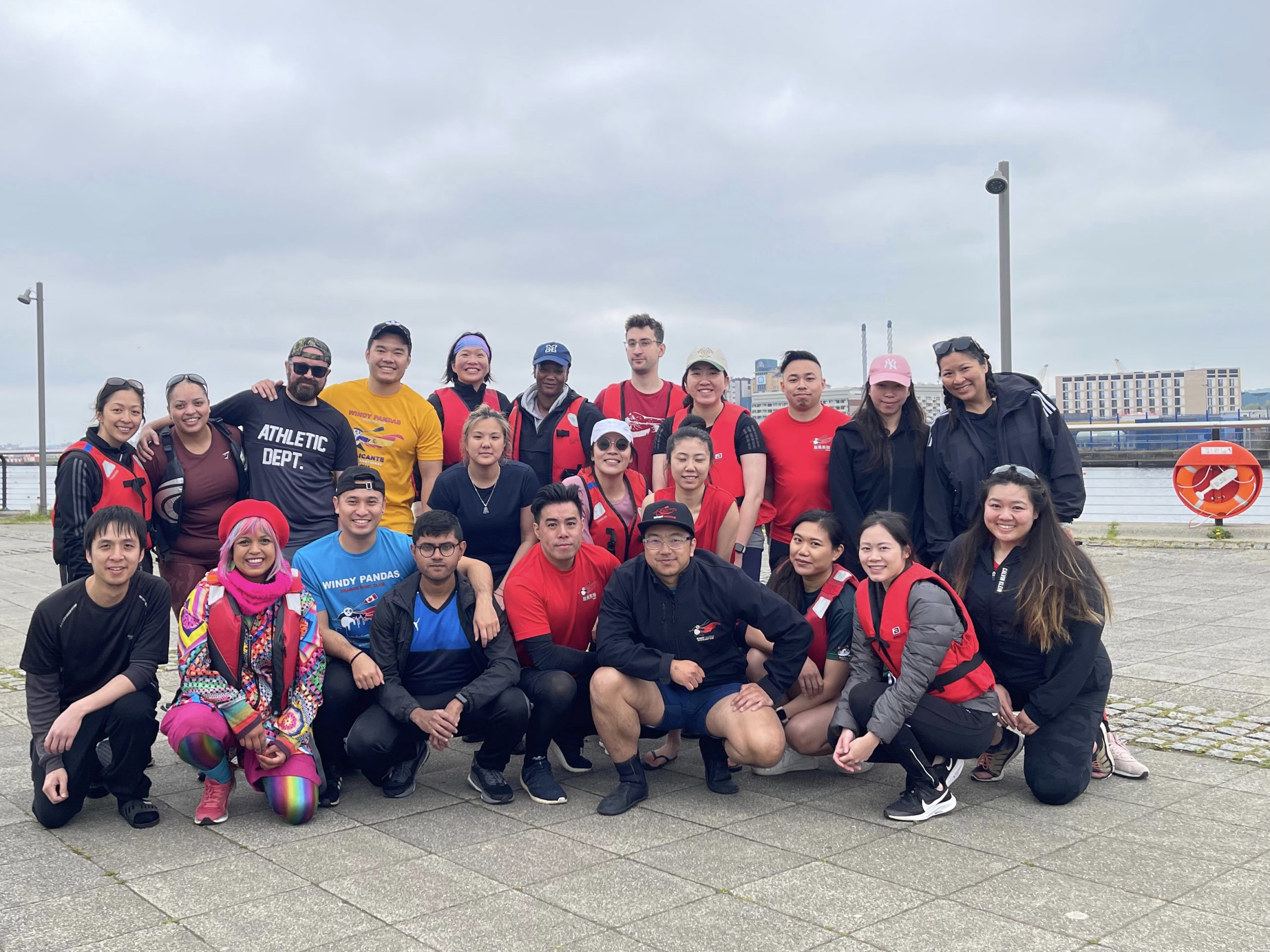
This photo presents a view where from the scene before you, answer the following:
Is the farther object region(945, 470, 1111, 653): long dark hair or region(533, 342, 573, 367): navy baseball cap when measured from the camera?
region(533, 342, 573, 367): navy baseball cap

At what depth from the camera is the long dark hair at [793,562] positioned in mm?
5047

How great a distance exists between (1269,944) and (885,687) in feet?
5.60

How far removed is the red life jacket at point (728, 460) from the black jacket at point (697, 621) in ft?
3.20

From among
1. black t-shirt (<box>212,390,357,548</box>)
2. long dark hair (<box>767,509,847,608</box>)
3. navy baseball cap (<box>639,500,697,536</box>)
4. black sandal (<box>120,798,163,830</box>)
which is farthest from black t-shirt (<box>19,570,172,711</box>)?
long dark hair (<box>767,509,847,608</box>)

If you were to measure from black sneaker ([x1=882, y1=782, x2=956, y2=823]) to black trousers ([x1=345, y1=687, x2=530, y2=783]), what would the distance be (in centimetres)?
165

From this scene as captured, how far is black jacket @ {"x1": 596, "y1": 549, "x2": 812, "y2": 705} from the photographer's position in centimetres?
474

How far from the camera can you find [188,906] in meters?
3.43

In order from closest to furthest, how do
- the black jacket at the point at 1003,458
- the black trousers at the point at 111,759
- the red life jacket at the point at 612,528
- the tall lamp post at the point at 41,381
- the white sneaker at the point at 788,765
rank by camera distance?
the black trousers at the point at 111,759, the white sneaker at the point at 788,765, the black jacket at the point at 1003,458, the red life jacket at the point at 612,528, the tall lamp post at the point at 41,381

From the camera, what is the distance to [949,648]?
14.2 ft

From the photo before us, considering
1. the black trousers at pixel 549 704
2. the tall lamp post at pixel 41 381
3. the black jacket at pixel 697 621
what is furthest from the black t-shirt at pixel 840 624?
the tall lamp post at pixel 41 381

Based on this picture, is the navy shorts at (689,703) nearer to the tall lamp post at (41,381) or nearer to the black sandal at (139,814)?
the black sandal at (139,814)

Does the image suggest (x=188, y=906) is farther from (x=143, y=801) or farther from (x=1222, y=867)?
(x=1222, y=867)

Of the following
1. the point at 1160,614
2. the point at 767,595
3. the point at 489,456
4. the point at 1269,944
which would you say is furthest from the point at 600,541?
the point at 1160,614

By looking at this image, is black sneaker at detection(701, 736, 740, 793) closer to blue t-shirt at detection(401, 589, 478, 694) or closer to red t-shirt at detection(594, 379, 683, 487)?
blue t-shirt at detection(401, 589, 478, 694)
